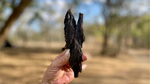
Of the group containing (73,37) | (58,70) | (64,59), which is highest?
(73,37)

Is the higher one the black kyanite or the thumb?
the black kyanite

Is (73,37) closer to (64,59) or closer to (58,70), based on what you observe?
(64,59)

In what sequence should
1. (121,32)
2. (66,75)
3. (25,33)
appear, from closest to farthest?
(66,75) < (121,32) < (25,33)

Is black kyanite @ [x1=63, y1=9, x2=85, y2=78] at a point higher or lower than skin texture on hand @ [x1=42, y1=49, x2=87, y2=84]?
higher

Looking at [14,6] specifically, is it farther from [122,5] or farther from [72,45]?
[122,5]

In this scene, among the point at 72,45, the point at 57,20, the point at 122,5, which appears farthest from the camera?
the point at 57,20

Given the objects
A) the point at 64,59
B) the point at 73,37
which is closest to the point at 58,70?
the point at 64,59

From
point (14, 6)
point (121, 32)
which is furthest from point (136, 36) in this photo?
point (14, 6)

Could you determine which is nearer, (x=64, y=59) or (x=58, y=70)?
(x=64, y=59)

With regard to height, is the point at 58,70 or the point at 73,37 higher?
the point at 73,37

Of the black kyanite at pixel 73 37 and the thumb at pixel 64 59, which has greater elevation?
the black kyanite at pixel 73 37

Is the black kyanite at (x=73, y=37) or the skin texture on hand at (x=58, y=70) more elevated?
the black kyanite at (x=73, y=37)
